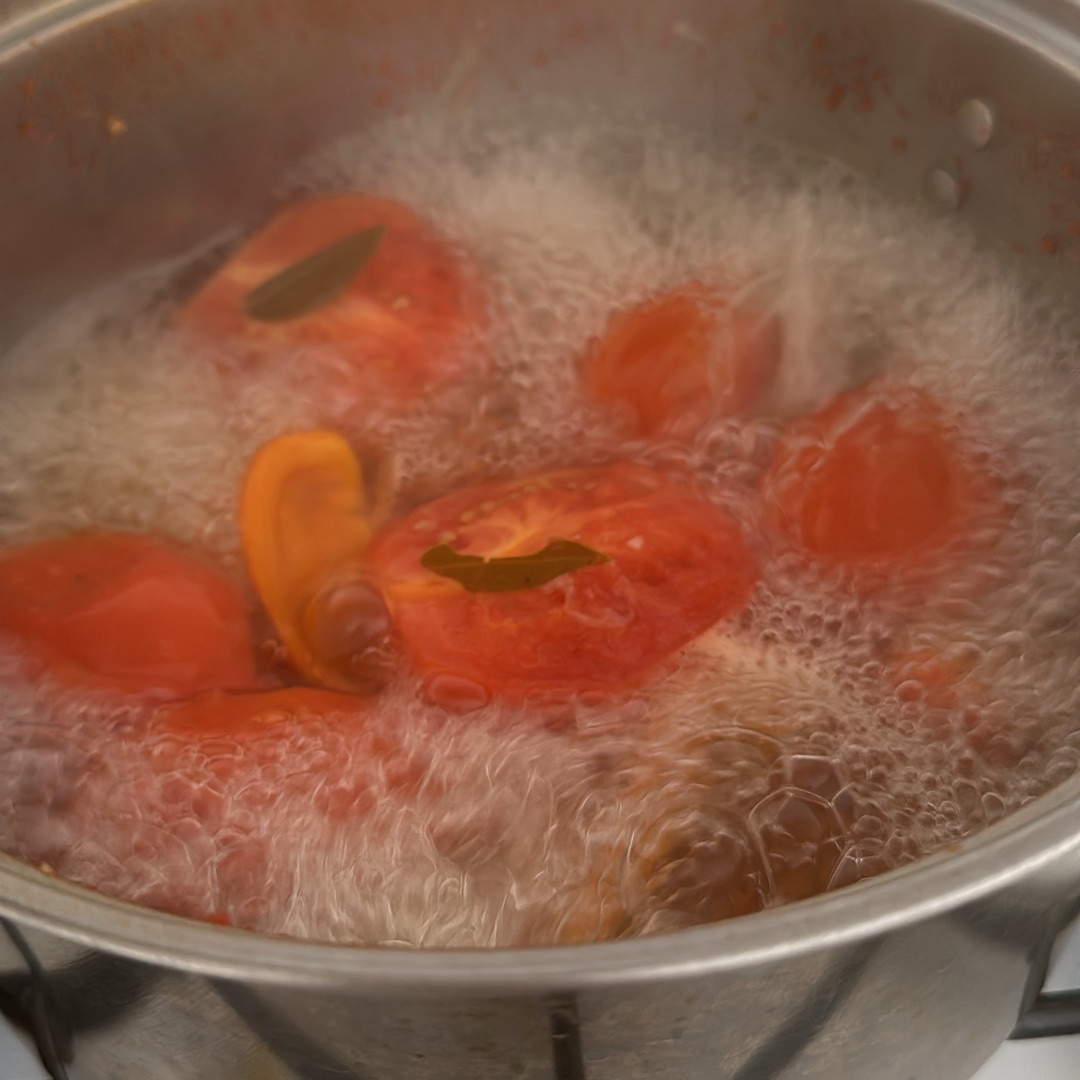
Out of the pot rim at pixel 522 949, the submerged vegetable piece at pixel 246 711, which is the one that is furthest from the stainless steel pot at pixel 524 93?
the submerged vegetable piece at pixel 246 711

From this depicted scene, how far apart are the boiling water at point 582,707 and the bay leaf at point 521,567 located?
2.3 inches

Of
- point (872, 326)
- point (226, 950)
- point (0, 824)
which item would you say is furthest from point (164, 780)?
point (872, 326)

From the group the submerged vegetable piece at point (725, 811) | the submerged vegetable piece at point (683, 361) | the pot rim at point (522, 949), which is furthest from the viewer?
the submerged vegetable piece at point (683, 361)

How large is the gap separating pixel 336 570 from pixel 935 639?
29 centimetres

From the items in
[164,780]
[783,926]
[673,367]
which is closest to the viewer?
[783,926]

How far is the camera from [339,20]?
29.7 inches

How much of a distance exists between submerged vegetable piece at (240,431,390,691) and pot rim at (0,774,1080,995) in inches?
9.2

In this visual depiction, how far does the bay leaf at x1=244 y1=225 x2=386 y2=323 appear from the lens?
740 mm

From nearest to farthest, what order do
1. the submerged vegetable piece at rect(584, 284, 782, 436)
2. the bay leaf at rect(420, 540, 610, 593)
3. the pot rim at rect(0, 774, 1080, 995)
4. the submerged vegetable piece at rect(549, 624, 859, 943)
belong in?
the pot rim at rect(0, 774, 1080, 995) < the submerged vegetable piece at rect(549, 624, 859, 943) < the bay leaf at rect(420, 540, 610, 593) < the submerged vegetable piece at rect(584, 284, 782, 436)

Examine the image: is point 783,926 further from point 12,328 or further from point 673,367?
point 12,328

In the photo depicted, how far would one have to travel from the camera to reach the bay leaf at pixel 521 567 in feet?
1.82

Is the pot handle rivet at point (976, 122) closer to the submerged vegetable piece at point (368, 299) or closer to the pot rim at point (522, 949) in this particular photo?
the submerged vegetable piece at point (368, 299)

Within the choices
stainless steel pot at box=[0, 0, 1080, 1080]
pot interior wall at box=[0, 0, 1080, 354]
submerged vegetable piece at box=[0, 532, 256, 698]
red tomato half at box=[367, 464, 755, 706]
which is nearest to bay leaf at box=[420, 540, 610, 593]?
red tomato half at box=[367, 464, 755, 706]

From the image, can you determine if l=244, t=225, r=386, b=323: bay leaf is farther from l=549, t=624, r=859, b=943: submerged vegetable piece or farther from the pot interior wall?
l=549, t=624, r=859, b=943: submerged vegetable piece
